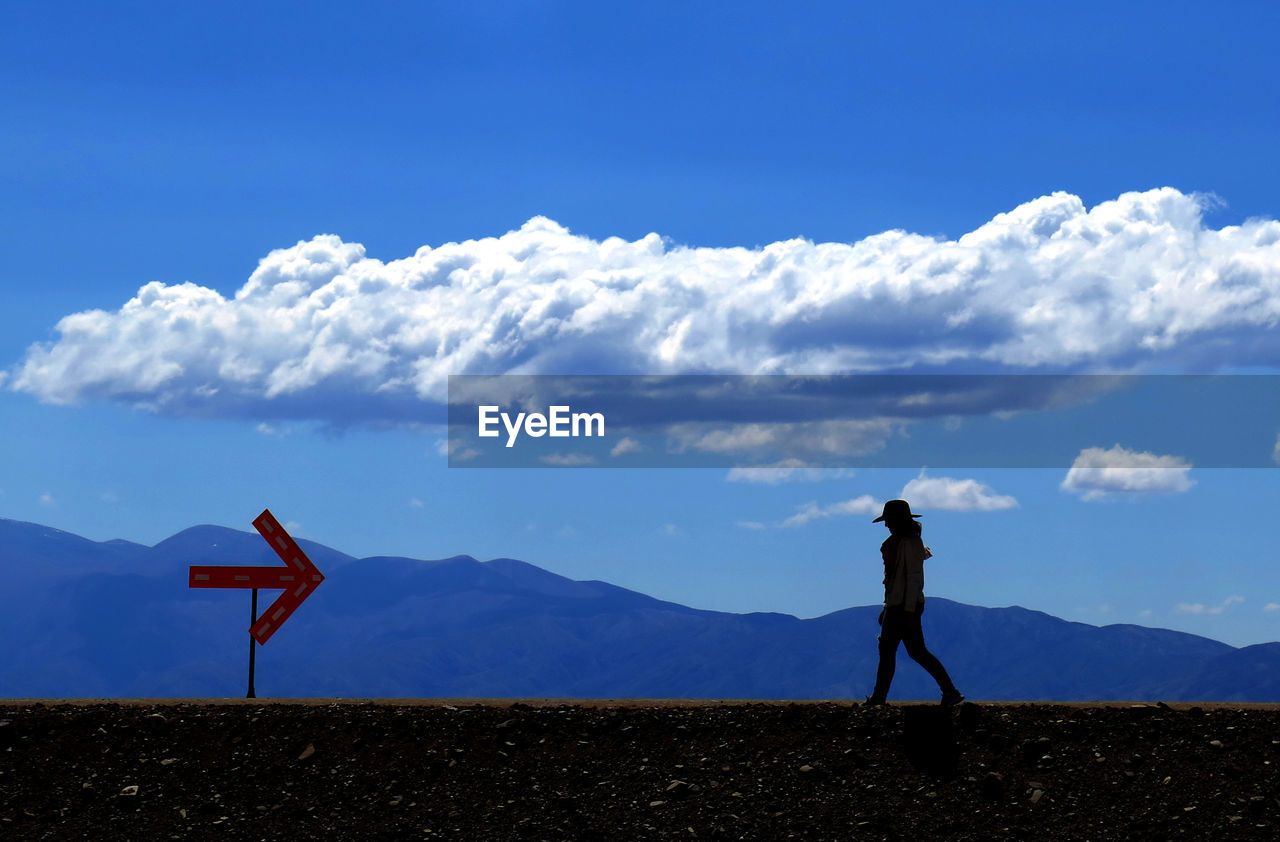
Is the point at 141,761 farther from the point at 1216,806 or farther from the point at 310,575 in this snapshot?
the point at 1216,806

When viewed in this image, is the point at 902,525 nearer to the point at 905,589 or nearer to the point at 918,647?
the point at 905,589

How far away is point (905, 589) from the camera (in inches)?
589

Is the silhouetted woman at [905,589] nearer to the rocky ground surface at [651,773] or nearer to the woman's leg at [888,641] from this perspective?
the woman's leg at [888,641]

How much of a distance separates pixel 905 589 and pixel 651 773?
126 inches

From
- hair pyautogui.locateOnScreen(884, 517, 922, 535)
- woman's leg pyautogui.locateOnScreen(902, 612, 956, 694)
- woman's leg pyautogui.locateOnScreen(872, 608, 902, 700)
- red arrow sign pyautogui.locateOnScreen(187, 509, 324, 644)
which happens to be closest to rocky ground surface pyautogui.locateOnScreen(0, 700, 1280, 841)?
woman's leg pyautogui.locateOnScreen(902, 612, 956, 694)

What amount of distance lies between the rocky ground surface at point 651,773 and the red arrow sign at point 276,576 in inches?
161

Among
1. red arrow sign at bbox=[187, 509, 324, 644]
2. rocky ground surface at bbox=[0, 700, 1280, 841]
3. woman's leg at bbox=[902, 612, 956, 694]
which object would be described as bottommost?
rocky ground surface at bbox=[0, 700, 1280, 841]

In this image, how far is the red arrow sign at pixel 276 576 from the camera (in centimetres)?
2052

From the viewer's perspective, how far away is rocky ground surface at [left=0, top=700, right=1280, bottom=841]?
44.0ft

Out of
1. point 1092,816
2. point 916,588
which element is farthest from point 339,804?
point 1092,816

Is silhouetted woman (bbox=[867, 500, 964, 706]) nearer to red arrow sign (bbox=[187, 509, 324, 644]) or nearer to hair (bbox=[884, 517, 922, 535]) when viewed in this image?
hair (bbox=[884, 517, 922, 535])

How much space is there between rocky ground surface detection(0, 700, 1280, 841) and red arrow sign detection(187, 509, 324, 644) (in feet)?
13.5

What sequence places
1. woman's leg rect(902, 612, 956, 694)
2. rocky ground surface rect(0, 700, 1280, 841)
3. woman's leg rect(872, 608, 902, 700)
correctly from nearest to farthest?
rocky ground surface rect(0, 700, 1280, 841)
woman's leg rect(902, 612, 956, 694)
woman's leg rect(872, 608, 902, 700)

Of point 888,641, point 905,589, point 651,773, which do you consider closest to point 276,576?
point 651,773
